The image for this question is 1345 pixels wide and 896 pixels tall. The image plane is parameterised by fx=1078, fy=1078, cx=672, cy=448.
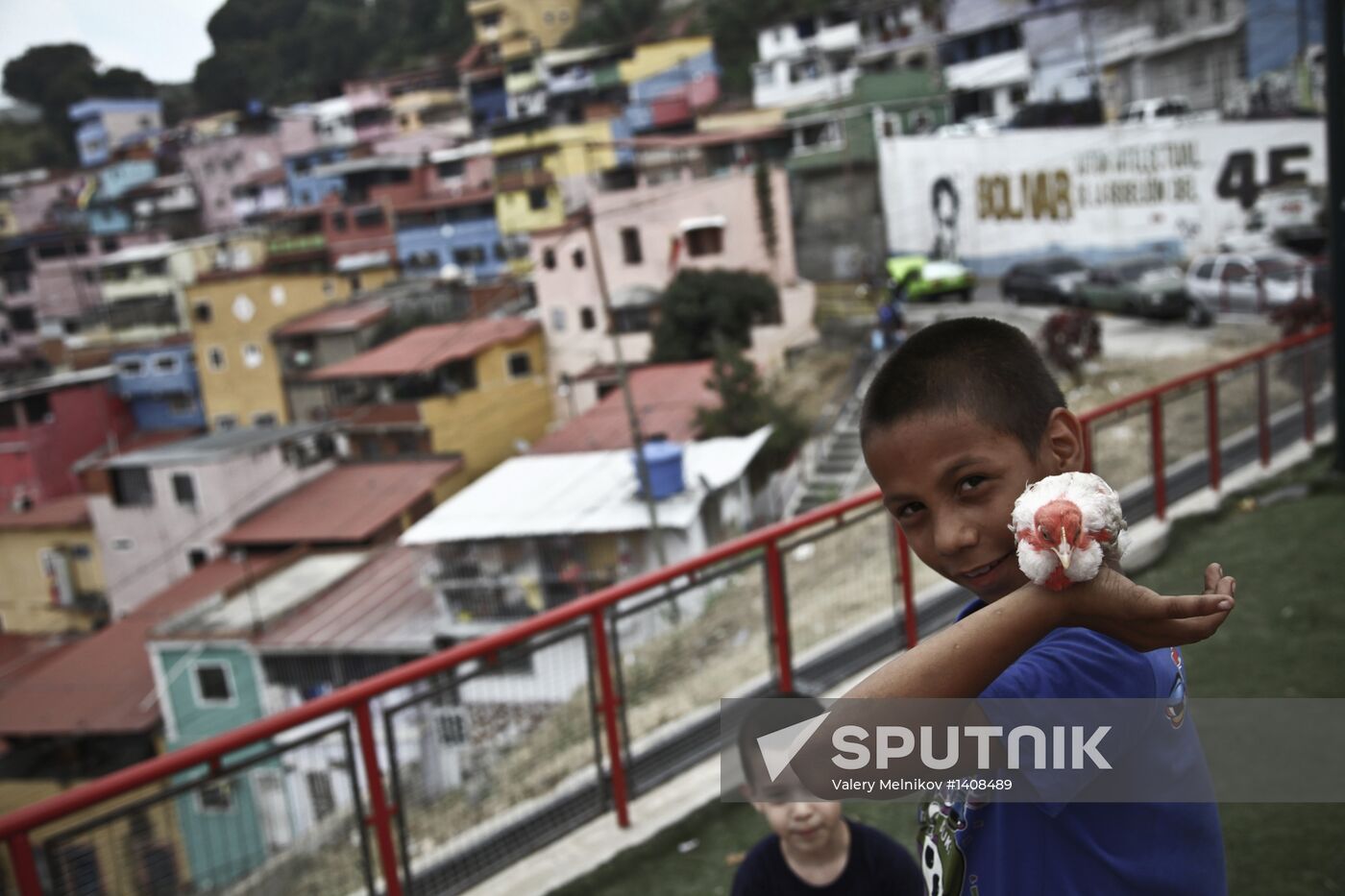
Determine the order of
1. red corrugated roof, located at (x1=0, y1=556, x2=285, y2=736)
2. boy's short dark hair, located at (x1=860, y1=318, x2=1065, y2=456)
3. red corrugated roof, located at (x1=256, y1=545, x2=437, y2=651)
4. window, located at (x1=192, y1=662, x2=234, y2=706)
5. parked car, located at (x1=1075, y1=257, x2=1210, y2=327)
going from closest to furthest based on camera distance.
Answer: boy's short dark hair, located at (x1=860, y1=318, x2=1065, y2=456) → red corrugated roof, located at (x1=256, y1=545, x2=437, y2=651) → window, located at (x1=192, y1=662, x2=234, y2=706) → red corrugated roof, located at (x1=0, y1=556, x2=285, y2=736) → parked car, located at (x1=1075, y1=257, x2=1210, y2=327)

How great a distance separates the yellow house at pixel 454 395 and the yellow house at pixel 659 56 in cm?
2045

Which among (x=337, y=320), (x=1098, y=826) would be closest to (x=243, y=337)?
(x=337, y=320)

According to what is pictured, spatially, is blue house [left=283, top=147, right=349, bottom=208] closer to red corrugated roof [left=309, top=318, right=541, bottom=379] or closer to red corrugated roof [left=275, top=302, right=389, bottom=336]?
red corrugated roof [left=275, top=302, right=389, bottom=336]

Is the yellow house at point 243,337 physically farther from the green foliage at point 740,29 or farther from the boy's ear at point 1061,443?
the boy's ear at point 1061,443

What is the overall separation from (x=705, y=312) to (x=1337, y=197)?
2026 centimetres

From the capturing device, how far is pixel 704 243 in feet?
94.0

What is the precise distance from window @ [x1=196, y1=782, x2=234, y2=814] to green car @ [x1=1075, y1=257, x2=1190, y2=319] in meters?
20.0

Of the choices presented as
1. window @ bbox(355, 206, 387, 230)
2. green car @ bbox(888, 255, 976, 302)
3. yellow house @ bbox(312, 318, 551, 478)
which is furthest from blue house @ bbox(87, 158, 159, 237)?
green car @ bbox(888, 255, 976, 302)

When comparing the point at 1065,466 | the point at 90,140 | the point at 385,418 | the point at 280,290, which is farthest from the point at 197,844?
the point at 90,140

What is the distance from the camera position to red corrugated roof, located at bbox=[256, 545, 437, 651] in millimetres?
16688

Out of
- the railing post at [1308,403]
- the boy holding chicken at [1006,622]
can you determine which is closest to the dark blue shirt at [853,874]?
the boy holding chicken at [1006,622]

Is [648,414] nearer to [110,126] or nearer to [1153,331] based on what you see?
[1153,331]

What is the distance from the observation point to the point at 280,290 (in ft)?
110

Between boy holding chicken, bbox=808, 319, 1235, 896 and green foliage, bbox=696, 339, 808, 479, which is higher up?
boy holding chicken, bbox=808, 319, 1235, 896
